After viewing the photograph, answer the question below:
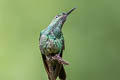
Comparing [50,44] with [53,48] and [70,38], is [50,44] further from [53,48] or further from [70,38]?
[70,38]

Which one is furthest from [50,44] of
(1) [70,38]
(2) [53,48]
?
(1) [70,38]

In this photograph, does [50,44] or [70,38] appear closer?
[50,44]

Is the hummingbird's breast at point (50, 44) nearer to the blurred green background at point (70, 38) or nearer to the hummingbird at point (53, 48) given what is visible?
the hummingbird at point (53, 48)

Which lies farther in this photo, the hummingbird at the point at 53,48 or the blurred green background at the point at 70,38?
the blurred green background at the point at 70,38

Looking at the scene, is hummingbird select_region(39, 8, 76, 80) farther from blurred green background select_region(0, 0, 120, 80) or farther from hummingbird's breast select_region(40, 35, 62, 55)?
blurred green background select_region(0, 0, 120, 80)

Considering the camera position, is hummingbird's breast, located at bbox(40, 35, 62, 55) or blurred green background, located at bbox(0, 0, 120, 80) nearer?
hummingbird's breast, located at bbox(40, 35, 62, 55)

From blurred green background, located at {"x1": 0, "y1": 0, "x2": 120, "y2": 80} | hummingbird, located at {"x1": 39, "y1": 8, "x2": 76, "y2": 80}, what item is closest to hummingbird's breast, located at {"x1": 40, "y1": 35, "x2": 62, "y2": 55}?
hummingbird, located at {"x1": 39, "y1": 8, "x2": 76, "y2": 80}

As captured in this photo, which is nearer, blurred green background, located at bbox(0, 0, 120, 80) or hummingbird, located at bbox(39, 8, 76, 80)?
hummingbird, located at bbox(39, 8, 76, 80)

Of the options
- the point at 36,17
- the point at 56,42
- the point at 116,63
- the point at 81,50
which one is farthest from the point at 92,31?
the point at 56,42

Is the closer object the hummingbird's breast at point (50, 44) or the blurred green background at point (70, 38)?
the hummingbird's breast at point (50, 44)

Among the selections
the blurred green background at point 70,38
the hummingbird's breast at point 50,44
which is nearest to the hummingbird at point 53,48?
the hummingbird's breast at point 50,44
